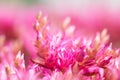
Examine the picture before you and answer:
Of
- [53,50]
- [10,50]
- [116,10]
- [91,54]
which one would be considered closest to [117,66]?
[91,54]

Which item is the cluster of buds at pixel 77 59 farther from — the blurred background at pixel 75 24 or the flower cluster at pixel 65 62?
the blurred background at pixel 75 24

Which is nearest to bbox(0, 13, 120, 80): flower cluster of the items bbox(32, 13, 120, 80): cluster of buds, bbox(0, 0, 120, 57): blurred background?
bbox(32, 13, 120, 80): cluster of buds

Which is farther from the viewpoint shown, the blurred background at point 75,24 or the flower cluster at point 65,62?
the blurred background at point 75,24

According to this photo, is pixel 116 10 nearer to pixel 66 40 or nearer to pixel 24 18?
pixel 24 18

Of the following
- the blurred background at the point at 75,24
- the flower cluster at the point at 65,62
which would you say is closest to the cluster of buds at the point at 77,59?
the flower cluster at the point at 65,62

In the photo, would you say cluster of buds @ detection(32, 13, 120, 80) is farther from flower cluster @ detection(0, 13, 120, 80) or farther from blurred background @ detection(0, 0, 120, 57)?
blurred background @ detection(0, 0, 120, 57)

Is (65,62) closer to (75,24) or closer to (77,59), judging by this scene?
(77,59)

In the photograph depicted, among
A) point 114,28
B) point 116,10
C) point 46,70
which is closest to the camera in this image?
point 46,70

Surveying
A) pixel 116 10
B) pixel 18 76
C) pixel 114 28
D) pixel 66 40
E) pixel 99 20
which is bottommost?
pixel 18 76
